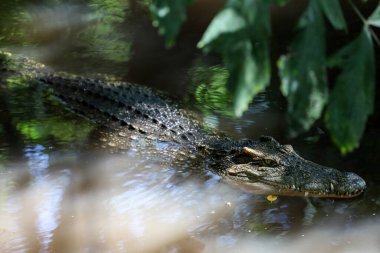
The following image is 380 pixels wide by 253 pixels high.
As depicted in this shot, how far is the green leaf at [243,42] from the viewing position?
38.9 inches

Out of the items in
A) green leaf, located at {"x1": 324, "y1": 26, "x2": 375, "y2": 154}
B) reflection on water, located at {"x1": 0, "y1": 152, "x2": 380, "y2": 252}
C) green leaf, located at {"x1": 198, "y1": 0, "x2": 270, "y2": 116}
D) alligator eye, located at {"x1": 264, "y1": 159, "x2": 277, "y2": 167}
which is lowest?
reflection on water, located at {"x1": 0, "y1": 152, "x2": 380, "y2": 252}

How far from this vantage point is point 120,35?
823 cm

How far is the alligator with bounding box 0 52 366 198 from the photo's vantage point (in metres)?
4.20

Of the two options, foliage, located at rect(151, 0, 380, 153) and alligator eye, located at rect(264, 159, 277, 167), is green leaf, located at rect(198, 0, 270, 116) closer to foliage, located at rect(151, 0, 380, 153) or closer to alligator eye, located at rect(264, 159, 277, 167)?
foliage, located at rect(151, 0, 380, 153)

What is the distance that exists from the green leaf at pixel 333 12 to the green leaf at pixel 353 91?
51mm

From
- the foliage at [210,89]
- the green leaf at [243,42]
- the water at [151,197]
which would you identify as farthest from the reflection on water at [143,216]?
the green leaf at [243,42]

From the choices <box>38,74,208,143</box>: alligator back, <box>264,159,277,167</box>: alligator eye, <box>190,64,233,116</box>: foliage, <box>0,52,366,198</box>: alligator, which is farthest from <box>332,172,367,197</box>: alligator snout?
<box>190,64,233,116</box>: foliage

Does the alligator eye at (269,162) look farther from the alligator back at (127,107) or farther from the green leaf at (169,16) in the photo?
the green leaf at (169,16)

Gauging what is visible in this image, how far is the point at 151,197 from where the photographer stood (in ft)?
13.9

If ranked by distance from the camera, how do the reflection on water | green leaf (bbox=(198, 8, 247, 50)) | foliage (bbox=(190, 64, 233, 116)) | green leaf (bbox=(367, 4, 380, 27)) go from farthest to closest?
foliage (bbox=(190, 64, 233, 116)) → the reflection on water → green leaf (bbox=(367, 4, 380, 27)) → green leaf (bbox=(198, 8, 247, 50))

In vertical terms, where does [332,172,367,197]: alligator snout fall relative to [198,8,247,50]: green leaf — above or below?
below

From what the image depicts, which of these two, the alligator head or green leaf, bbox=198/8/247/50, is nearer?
green leaf, bbox=198/8/247/50

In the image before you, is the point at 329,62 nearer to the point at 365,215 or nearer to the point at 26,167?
the point at 365,215

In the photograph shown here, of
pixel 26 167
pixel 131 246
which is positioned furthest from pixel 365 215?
pixel 26 167
